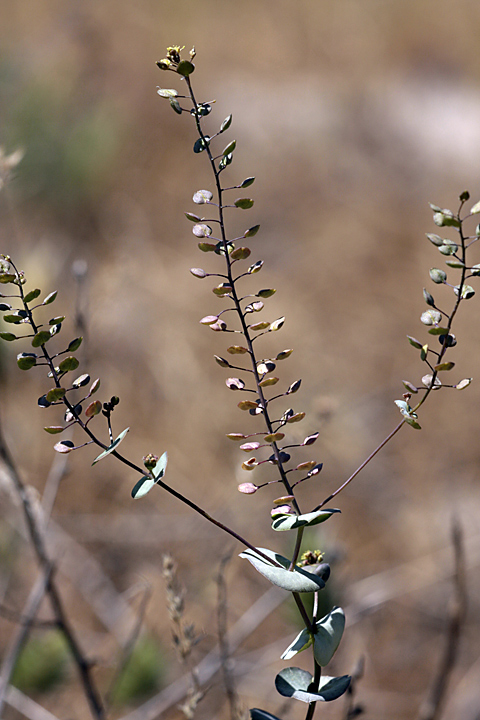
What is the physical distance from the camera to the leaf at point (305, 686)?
0.33 meters

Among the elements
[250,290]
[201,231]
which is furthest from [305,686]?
[250,290]

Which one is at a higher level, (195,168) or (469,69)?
(469,69)

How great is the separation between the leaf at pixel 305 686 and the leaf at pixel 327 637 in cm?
2

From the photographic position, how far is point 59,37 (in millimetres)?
3473

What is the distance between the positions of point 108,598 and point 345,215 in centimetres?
199

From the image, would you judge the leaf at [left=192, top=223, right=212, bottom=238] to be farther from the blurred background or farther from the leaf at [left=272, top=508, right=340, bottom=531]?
the blurred background

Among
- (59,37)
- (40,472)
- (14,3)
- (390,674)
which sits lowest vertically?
(390,674)

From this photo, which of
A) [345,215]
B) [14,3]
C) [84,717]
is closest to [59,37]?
[14,3]

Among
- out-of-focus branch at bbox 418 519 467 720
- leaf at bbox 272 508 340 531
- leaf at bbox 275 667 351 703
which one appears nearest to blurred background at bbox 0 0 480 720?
out-of-focus branch at bbox 418 519 467 720

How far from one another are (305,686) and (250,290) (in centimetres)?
206

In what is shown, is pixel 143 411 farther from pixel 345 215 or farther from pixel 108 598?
pixel 345 215

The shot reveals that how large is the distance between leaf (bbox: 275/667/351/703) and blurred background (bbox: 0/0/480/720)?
256 millimetres

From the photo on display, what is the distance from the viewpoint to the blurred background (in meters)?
1.49

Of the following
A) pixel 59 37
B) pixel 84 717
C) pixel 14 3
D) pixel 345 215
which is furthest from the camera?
pixel 14 3
